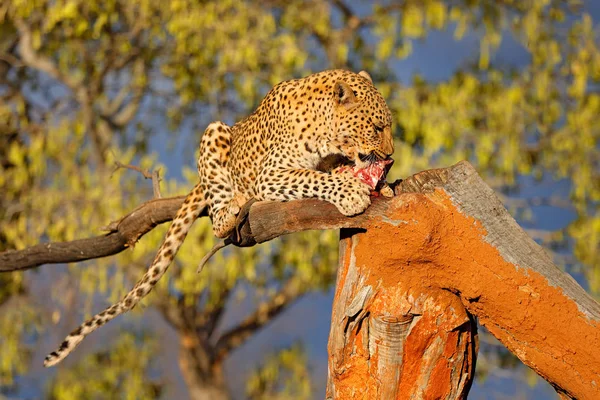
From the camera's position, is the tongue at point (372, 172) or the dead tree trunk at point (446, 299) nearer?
the dead tree trunk at point (446, 299)

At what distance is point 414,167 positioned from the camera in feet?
34.0

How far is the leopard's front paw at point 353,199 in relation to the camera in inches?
167

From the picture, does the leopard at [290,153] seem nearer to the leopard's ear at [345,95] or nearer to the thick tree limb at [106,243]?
the leopard's ear at [345,95]

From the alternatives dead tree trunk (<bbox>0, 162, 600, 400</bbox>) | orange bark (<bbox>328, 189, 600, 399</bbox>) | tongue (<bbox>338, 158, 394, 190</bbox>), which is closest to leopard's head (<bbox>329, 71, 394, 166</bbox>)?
tongue (<bbox>338, 158, 394, 190</bbox>)

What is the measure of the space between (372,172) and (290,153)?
0.64 meters

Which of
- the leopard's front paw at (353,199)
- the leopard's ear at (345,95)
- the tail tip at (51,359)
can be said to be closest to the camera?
the leopard's front paw at (353,199)

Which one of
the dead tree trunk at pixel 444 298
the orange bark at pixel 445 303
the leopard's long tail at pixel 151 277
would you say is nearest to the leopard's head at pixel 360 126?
the dead tree trunk at pixel 444 298

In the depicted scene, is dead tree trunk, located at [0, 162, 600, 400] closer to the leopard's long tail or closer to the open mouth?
the open mouth

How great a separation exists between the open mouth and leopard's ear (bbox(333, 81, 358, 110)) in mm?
322

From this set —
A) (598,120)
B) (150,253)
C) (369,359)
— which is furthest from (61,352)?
(598,120)

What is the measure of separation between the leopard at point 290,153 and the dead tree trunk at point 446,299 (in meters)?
0.29

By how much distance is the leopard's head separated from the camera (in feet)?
15.8

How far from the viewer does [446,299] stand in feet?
14.2

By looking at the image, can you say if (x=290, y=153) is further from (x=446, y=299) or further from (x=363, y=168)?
(x=446, y=299)
